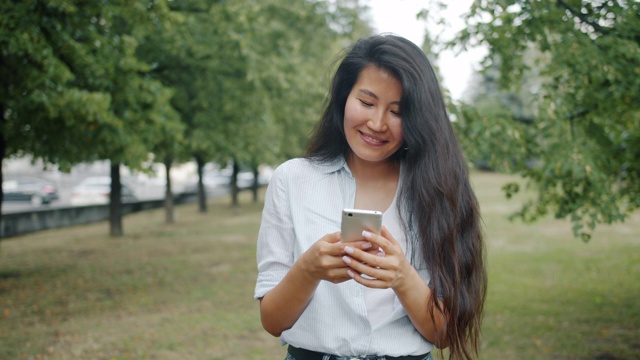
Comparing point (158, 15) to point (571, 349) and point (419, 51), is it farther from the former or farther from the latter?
point (419, 51)

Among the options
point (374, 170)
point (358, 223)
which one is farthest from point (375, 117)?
point (358, 223)

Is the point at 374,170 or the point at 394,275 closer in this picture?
the point at 394,275

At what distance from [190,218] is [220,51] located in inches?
584

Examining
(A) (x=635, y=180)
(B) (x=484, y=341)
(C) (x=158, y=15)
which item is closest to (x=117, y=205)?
(C) (x=158, y=15)

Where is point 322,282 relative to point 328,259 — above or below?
below

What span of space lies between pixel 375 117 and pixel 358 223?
46 centimetres

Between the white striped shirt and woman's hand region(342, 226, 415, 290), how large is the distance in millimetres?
146

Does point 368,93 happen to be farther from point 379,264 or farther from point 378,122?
point 379,264

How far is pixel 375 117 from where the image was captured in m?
2.04

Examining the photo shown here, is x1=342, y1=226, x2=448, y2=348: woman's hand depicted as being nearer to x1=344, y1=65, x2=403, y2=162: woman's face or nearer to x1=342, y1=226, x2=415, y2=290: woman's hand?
x1=342, y1=226, x2=415, y2=290: woman's hand

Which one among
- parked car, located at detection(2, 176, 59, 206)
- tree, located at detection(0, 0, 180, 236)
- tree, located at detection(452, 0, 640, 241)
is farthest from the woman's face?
parked car, located at detection(2, 176, 59, 206)

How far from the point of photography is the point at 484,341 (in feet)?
25.3

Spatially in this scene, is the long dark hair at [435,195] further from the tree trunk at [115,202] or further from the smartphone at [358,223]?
the tree trunk at [115,202]

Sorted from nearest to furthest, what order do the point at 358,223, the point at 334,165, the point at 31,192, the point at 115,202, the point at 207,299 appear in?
the point at 358,223 → the point at 334,165 → the point at 207,299 → the point at 115,202 → the point at 31,192
